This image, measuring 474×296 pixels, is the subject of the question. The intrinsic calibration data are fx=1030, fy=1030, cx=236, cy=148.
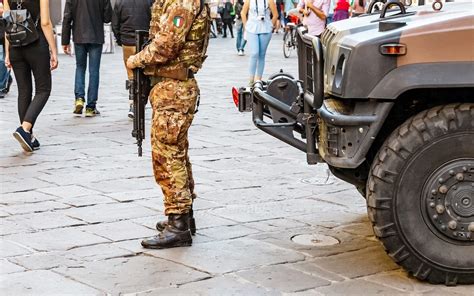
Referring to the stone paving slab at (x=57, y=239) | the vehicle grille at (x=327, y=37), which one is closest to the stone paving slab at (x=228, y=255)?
the stone paving slab at (x=57, y=239)

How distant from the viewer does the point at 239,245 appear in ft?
21.1

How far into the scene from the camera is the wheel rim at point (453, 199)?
5.48 m

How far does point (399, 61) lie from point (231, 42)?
1085 inches

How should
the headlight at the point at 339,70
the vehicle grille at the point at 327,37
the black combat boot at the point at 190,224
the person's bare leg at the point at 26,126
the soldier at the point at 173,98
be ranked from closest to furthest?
the headlight at the point at 339,70 → the vehicle grille at the point at 327,37 → the soldier at the point at 173,98 → the black combat boot at the point at 190,224 → the person's bare leg at the point at 26,126

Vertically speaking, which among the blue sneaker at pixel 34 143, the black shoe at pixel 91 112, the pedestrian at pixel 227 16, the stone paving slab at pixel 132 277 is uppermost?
the stone paving slab at pixel 132 277

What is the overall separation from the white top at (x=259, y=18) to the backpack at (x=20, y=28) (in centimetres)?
527

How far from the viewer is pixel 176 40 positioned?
6.18m

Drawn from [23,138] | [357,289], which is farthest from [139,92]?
[23,138]

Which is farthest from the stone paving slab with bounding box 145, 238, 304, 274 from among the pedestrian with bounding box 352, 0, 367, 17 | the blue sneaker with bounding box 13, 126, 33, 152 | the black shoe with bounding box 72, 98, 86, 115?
the pedestrian with bounding box 352, 0, 367, 17

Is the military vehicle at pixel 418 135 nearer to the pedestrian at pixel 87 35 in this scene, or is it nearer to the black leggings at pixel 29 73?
the black leggings at pixel 29 73

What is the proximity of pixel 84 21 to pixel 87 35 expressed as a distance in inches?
7.2

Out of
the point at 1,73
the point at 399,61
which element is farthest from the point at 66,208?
the point at 1,73

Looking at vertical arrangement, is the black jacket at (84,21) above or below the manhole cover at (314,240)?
above

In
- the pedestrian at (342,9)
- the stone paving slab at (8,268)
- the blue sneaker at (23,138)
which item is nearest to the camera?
the stone paving slab at (8,268)
